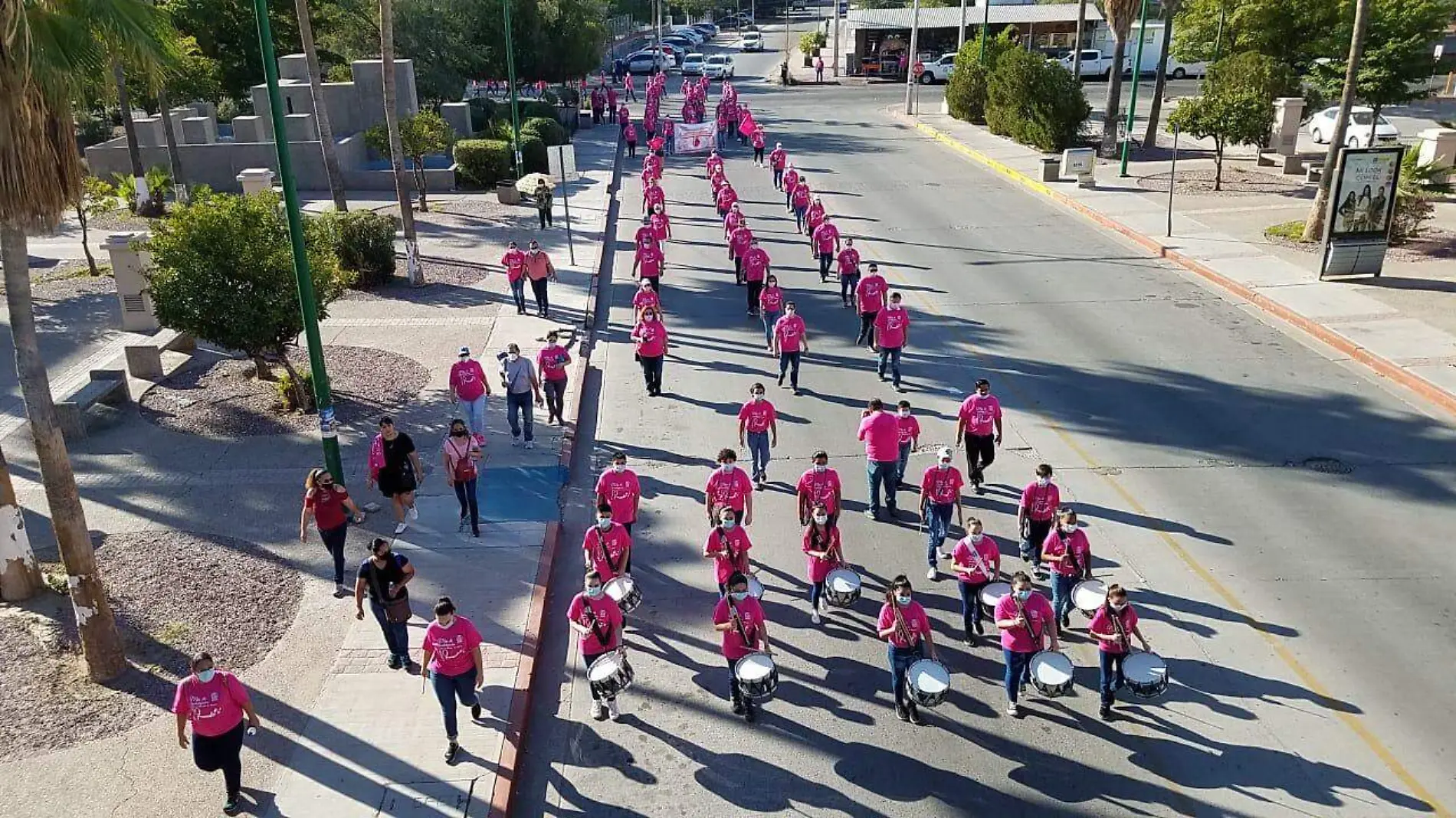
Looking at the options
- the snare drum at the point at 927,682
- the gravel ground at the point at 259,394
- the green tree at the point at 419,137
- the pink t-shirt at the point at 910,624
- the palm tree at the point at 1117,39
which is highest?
the palm tree at the point at 1117,39

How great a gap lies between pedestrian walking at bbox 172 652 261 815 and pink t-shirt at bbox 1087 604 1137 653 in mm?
6566

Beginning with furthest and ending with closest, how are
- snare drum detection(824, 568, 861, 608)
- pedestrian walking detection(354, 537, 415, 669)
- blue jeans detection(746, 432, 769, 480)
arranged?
1. blue jeans detection(746, 432, 769, 480)
2. snare drum detection(824, 568, 861, 608)
3. pedestrian walking detection(354, 537, 415, 669)

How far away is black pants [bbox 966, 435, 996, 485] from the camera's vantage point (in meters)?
13.2

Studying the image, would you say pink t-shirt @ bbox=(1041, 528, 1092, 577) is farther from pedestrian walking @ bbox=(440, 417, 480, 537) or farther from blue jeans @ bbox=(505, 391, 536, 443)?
blue jeans @ bbox=(505, 391, 536, 443)

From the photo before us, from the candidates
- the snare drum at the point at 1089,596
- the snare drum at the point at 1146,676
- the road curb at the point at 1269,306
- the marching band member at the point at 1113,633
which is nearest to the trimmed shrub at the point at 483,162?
the road curb at the point at 1269,306

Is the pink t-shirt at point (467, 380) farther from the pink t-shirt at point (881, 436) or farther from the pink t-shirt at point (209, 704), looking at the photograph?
the pink t-shirt at point (209, 704)

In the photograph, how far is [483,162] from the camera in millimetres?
35375

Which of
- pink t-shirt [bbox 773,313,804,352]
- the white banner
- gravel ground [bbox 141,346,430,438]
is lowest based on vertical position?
gravel ground [bbox 141,346,430,438]

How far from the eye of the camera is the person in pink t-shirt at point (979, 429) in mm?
12953

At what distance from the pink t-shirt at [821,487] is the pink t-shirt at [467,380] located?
528 cm

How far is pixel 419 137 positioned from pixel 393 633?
22361 millimetres

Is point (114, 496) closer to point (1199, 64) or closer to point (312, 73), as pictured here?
point (312, 73)

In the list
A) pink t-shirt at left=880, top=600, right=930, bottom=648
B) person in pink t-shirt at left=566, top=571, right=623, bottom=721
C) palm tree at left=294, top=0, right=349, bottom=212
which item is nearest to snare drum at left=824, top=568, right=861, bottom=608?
pink t-shirt at left=880, top=600, right=930, bottom=648

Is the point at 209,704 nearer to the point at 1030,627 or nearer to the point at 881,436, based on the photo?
the point at 1030,627
